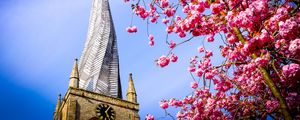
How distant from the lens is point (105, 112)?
36125mm

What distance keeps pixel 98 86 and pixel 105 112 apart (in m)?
3.60

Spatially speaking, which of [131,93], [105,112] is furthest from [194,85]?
[131,93]

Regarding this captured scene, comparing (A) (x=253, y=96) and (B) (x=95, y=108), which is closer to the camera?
(A) (x=253, y=96)

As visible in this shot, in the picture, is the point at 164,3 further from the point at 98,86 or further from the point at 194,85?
the point at 98,86

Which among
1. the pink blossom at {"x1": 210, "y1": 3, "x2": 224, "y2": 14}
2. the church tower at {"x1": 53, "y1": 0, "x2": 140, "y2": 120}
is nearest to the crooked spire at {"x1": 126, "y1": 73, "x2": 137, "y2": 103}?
the church tower at {"x1": 53, "y1": 0, "x2": 140, "y2": 120}

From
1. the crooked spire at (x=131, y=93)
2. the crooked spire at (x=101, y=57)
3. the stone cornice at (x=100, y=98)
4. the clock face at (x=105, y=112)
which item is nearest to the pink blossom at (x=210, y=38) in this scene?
the clock face at (x=105, y=112)

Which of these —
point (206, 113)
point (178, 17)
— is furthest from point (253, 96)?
point (178, 17)

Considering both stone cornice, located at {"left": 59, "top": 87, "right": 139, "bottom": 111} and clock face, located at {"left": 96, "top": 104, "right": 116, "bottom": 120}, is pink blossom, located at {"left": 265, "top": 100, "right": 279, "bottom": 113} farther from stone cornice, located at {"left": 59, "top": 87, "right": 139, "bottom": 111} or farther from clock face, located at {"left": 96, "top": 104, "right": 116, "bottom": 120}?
stone cornice, located at {"left": 59, "top": 87, "right": 139, "bottom": 111}

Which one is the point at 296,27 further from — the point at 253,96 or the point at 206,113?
the point at 206,113

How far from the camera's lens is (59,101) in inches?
1687

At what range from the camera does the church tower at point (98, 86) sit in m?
35.7

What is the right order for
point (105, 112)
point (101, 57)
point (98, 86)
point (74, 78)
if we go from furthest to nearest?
point (101, 57)
point (98, 86)
point (74, 78)
point (105, 112)

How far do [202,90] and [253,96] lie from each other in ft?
5.97

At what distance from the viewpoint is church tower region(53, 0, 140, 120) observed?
35.7 m
